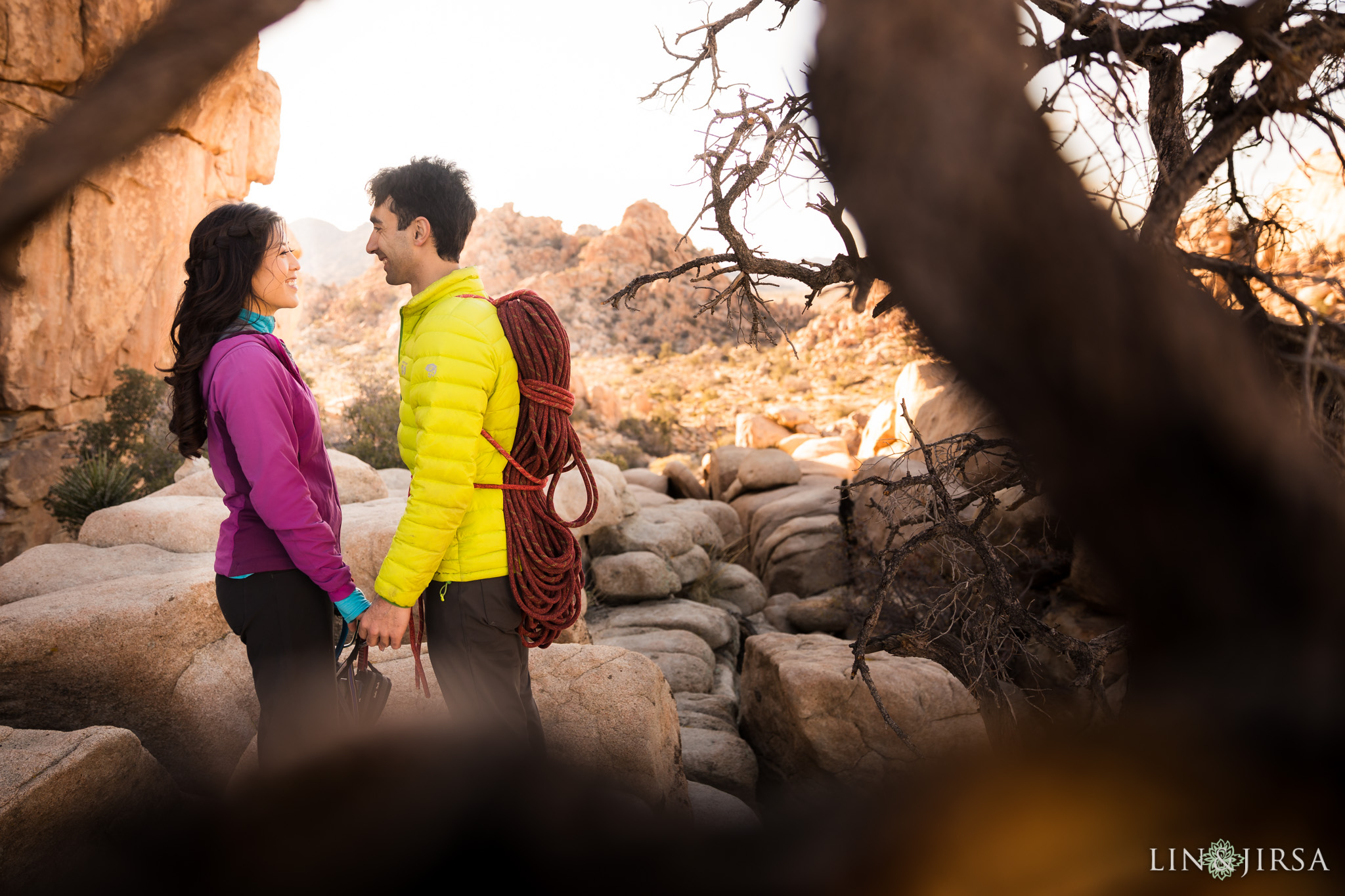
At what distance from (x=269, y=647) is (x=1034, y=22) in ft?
7.63

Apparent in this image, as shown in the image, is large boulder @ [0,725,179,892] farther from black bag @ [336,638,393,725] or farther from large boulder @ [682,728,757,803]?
large boulder @ [682,728,757,803]

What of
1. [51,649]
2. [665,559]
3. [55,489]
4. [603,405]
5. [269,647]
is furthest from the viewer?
[603,405]

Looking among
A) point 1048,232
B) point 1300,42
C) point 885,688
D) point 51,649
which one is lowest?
point 885,688

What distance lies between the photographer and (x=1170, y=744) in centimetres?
73

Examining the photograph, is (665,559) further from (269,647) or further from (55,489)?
(55,489)

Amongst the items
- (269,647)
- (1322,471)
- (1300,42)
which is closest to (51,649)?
(269,647)

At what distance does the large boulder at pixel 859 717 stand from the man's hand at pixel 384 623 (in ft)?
8.10

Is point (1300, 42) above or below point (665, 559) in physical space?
above

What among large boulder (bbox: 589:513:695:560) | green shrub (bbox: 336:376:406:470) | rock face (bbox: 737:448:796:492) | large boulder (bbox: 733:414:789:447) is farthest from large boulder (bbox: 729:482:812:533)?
large boulder (bbox: 733:414:789:447)

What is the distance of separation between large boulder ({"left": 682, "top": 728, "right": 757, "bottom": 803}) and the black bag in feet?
6.46

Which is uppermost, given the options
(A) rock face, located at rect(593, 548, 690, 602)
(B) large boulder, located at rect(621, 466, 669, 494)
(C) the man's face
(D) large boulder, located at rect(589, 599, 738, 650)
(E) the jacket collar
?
(C) the man's face

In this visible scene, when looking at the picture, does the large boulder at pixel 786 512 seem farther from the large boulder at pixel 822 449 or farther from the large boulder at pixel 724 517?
the large boulder at pixel 822 449

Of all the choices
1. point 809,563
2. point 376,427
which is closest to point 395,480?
point 809,563

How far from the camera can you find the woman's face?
2.04 meters
